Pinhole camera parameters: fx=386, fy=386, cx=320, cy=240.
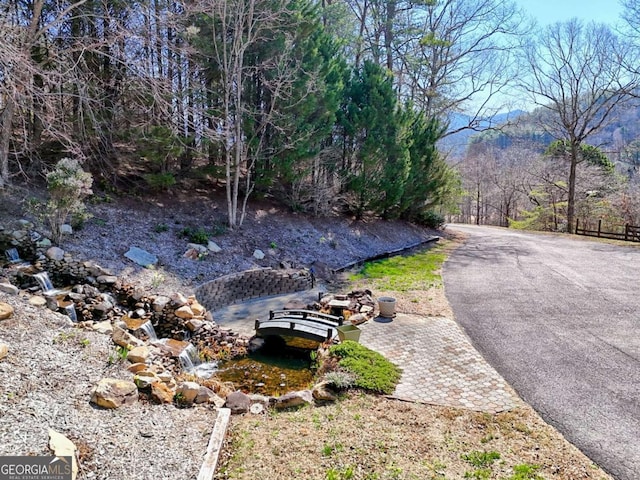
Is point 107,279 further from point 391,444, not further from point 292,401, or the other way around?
point 391,444

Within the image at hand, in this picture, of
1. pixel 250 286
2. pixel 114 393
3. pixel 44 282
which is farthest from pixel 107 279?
pixel 114 393

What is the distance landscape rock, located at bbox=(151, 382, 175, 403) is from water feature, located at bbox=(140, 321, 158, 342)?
6.38 ft

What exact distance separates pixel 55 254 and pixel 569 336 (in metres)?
8.23

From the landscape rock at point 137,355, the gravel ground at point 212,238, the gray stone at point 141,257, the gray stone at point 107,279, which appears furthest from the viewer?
the gray stone at point 141,257

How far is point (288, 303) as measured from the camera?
7.93 metres

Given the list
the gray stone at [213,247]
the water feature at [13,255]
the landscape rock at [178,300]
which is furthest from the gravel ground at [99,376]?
the water feature at [13,255]

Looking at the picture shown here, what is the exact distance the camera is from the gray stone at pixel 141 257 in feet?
24.2

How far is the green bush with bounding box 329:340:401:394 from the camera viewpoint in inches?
167

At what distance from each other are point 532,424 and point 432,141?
14.4 m

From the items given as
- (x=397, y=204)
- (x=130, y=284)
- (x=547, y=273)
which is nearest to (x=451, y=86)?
(x=397, y=204)

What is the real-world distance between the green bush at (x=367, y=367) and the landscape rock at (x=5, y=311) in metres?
3.70

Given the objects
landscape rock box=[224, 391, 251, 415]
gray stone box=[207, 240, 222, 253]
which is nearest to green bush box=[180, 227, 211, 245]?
gray stone box=[207, 240, 222, 253]

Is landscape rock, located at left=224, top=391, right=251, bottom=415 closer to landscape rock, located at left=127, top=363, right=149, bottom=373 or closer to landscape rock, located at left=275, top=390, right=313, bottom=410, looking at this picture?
landscape rock, located at left=275, top=390, right=313, bottom=410

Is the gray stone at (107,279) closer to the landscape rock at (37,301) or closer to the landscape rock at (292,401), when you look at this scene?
the landscape rock at (37,301)
